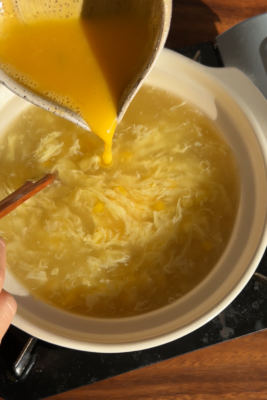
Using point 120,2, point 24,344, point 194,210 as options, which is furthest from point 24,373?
point 120,2

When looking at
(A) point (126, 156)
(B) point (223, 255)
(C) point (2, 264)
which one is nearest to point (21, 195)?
(C) point (2, 264)

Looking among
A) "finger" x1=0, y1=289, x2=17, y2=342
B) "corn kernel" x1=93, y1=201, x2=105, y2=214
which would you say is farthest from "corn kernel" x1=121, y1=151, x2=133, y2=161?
"finger" x1=0, y1=289, x2=17, y2=342

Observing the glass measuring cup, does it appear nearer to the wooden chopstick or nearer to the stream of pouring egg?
the stream of pouring egg

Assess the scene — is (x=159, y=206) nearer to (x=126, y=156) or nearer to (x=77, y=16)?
(x=126, y=156)

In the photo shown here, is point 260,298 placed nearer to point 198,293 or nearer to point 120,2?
point 198,293

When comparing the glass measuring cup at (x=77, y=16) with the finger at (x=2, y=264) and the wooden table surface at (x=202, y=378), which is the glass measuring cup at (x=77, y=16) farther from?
the wooden table surface at (x=202, y=378)

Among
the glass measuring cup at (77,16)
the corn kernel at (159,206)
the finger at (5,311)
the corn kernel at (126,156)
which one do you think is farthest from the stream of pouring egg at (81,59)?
the finger at (5,311)

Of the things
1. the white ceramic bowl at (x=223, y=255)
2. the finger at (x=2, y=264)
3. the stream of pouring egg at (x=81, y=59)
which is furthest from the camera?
the white ceramic bowl at (x=223, y=255)

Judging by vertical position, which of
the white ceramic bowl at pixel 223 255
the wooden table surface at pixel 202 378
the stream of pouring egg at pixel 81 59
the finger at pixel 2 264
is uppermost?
the stream of pouring egg at pixel 81 59
